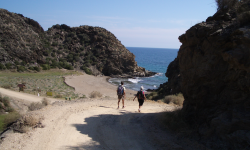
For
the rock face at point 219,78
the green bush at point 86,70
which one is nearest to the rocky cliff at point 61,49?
the green bush at point 86,70

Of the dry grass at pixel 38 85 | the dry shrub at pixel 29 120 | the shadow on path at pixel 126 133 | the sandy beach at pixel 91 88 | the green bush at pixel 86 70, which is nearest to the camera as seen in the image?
the shadow on path at pixel 126 133

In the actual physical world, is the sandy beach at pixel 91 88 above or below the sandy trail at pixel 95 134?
below

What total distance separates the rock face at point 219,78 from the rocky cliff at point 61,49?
41.6 metres

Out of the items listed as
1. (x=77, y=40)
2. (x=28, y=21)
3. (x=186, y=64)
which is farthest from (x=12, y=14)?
(x=186, y=64)

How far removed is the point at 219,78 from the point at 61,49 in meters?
61.6

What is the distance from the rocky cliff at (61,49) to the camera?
148 feet

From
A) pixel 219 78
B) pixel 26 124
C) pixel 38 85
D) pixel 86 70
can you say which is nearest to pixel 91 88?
pixel 38 85

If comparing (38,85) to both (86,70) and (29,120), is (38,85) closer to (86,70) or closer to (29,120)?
(29,120)

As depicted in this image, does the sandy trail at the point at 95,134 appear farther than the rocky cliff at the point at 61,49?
No

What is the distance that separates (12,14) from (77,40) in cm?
2163

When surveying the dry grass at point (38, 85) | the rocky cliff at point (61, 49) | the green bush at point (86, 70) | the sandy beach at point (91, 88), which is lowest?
the sandy beach at point (91, 88)

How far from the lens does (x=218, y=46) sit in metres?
6.01

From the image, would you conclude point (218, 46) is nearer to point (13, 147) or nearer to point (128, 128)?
point (128, 128)

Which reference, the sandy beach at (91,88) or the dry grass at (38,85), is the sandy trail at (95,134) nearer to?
the dry grass at (38,85)
